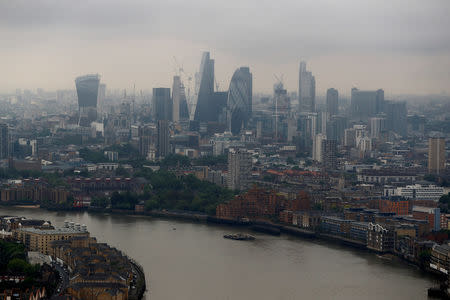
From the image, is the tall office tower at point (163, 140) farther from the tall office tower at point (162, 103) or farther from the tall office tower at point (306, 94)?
the tall office tower at point (306, 94)

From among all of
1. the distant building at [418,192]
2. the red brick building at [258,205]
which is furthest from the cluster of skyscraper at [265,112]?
the red brick building at [258,205]

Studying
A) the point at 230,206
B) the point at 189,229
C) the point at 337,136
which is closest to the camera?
the point at 189,229

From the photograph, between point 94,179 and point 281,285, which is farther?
point 94,179

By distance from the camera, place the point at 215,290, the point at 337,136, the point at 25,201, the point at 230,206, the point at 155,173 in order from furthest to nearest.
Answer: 1. the point at 337,136
2. the point at 155,173
3. the point at 25,201
4. the point at 230,206
5. the point at 215,290

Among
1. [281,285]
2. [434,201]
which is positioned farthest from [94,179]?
[281,285]

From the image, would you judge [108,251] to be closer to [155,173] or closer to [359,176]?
[155,173]

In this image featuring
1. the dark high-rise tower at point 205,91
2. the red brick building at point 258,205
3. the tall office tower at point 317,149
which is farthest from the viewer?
the dark high-rise tower at point 205,91
